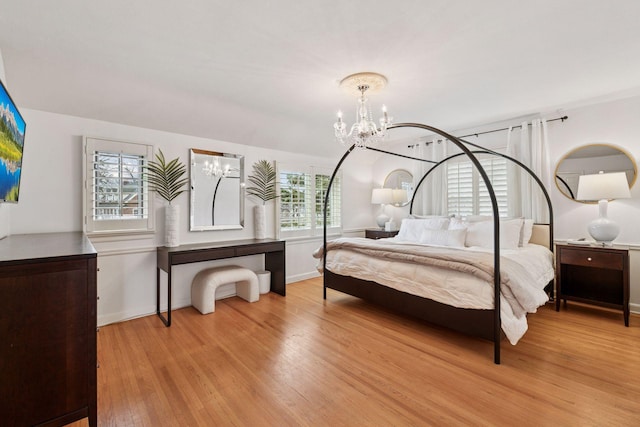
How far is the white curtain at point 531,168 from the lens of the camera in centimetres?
383

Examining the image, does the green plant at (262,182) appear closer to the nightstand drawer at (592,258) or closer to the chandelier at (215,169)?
the chandelier at (215,169)

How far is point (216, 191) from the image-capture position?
13.1 ft

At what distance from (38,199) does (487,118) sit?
5.44 metres

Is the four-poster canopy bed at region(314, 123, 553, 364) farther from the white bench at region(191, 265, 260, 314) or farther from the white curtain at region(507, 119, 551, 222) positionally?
the white bench at region(191, 265, 260, 314)

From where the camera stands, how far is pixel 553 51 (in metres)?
2.34

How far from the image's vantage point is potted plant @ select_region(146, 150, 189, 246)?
133 inches

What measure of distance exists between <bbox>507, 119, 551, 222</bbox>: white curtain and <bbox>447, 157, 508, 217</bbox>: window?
0.13 metres

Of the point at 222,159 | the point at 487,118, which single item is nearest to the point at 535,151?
the point at 487,118

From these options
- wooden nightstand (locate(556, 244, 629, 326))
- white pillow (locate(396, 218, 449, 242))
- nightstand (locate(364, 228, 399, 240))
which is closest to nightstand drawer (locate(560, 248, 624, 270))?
wooden nightstand (locate(556, 244, 629, 326))

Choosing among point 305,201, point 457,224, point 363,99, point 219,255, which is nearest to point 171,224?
point 219,255

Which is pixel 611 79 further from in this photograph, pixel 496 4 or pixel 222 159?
pixel 222 159

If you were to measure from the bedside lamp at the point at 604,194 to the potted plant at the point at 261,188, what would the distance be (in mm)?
3926

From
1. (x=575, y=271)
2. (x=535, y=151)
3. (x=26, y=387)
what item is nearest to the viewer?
(x=26, y=387)

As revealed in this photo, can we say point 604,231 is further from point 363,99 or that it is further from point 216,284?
point 216,284
